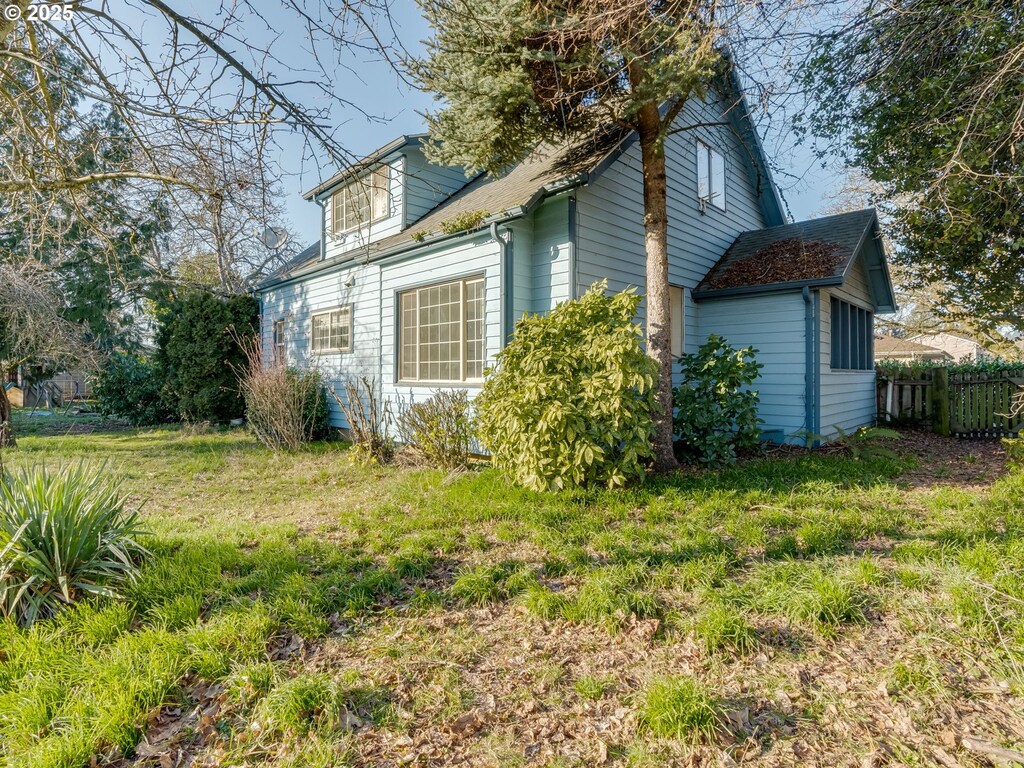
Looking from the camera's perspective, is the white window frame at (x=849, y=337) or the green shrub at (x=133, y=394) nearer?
the white window frame at (x=849, y=337)

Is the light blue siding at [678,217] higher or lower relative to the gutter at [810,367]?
higher

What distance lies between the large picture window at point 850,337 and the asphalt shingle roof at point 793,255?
1.10m

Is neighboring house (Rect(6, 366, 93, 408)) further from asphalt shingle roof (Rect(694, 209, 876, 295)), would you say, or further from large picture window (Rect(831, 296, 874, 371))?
large picture window (Rect(831, 296, 874, 371))

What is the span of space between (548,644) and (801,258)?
8765mm

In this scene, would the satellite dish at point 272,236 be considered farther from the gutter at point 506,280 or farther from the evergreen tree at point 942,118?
the evergreen tree at point 942,118

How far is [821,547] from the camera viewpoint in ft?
13.1

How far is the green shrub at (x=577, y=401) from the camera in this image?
533cm

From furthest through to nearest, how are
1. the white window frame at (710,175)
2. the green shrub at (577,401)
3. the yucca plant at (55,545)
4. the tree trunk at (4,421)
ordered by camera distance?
the white window frame at (710,175) → the tree trunk at (4,421) → the green shrub at (577,401) → the yucca plant at (55,545)

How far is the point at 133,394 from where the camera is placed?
13969mm

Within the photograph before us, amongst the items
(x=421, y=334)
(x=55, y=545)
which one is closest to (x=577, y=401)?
(x=421, y=334)

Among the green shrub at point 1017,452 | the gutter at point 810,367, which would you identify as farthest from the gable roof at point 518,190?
the green shrub at point 1017,452

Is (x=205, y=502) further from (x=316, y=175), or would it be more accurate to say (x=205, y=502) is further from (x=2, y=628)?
(x=316, y=175)

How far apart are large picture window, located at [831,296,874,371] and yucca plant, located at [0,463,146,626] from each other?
426 inches

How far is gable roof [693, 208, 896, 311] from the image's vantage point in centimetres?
848
